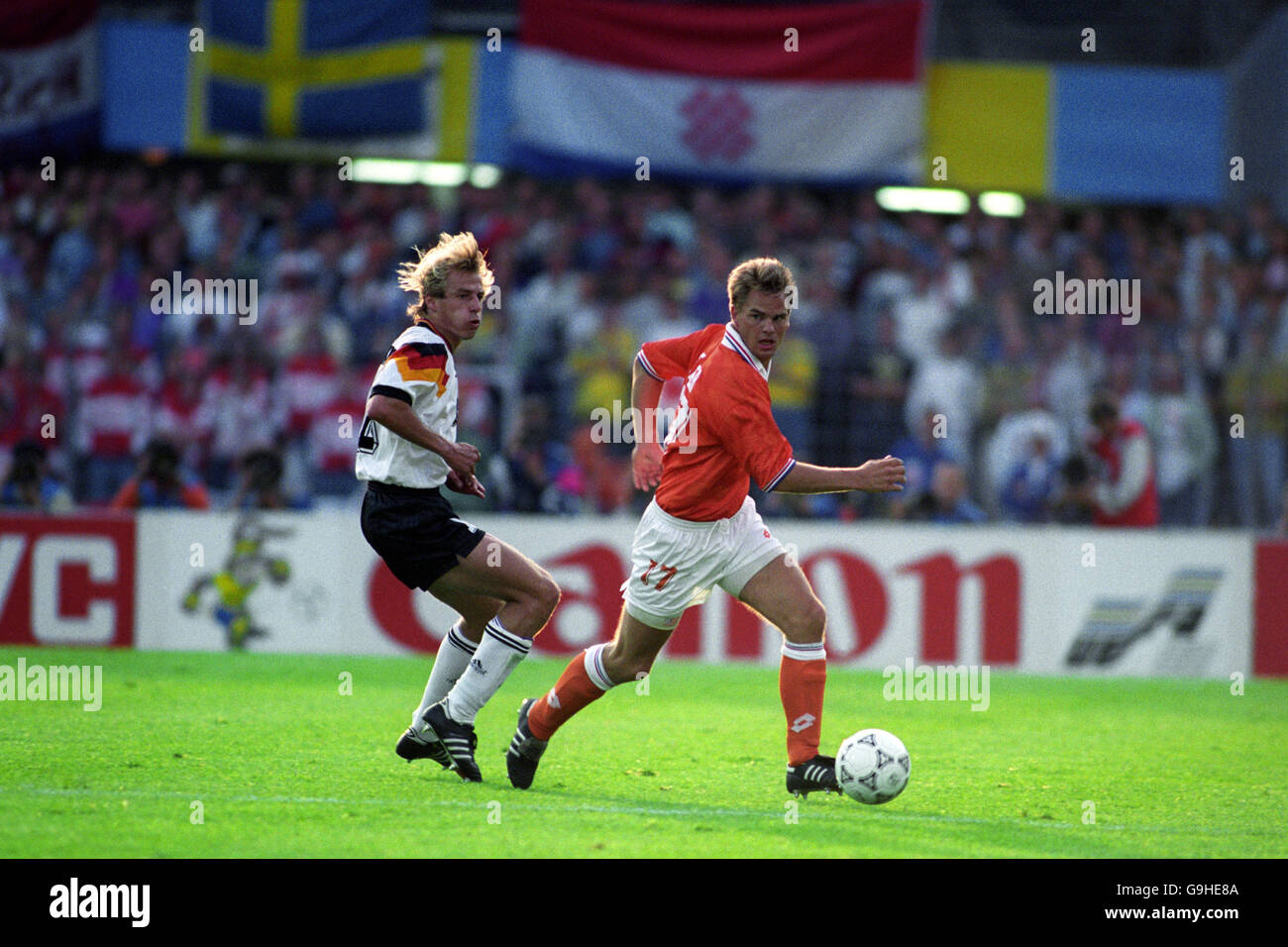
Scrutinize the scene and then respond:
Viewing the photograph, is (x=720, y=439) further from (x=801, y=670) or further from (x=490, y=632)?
(x=490, y=632)

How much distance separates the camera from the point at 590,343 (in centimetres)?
1466

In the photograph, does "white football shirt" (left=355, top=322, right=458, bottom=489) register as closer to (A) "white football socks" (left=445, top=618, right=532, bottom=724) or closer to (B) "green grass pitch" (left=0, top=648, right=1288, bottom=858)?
(A) "white football socks" (left=445, top=618, right=532, bottom=724)

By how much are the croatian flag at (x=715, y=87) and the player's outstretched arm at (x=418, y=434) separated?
34.1 feet

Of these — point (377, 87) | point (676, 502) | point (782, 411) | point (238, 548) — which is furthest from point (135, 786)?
point (377, 87)

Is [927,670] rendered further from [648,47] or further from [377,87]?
[377,87]

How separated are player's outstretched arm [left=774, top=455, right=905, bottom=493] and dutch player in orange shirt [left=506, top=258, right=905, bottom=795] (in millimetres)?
325

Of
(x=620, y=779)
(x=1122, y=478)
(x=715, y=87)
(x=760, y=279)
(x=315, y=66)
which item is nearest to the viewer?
(x=760, y=279)

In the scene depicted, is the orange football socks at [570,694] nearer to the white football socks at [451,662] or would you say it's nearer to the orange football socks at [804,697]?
the white football socks at [451,662]

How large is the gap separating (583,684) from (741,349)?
150 centimetres

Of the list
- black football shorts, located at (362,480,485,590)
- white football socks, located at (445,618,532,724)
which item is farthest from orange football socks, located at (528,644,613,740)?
black football shorts, located at (362,480,485,590)

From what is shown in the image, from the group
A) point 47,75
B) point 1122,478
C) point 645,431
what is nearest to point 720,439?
point 645,431

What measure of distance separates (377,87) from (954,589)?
27.0 ft

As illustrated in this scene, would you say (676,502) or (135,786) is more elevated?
(676,502)

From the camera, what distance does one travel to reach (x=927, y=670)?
1179 cm
